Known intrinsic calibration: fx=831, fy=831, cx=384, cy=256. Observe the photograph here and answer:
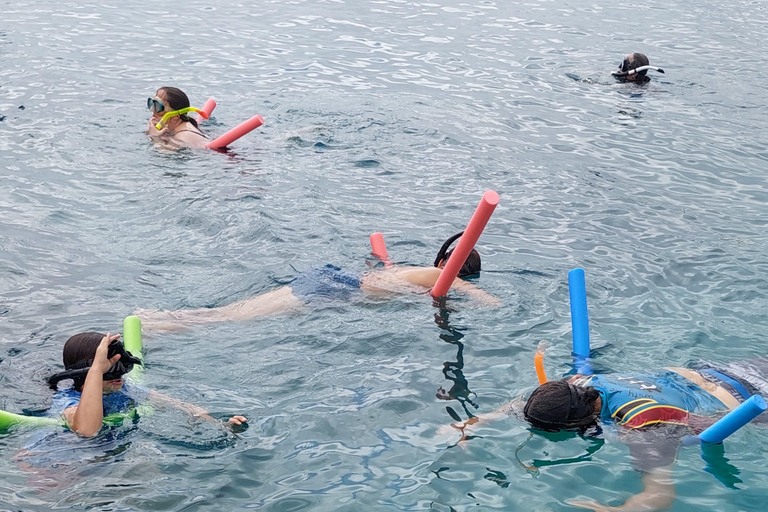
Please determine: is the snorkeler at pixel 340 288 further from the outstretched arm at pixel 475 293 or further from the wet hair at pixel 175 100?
the wet hair at pixel 175 100

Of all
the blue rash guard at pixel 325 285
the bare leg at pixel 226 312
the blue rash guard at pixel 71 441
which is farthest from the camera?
the blue rash guard at pixel 325 285

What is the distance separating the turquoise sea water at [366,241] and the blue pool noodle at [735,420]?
30 centimetres

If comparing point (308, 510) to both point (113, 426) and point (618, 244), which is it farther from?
point (618, 244)

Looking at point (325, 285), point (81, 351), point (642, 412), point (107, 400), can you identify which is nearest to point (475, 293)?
point (325, 285)

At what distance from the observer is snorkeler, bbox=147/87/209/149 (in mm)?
10586

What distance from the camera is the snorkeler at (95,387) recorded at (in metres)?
4.95

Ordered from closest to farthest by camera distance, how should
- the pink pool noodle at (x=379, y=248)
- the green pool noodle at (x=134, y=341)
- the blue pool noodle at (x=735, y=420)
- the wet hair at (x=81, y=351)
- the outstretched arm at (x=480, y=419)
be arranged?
1. the blue pool noodle at (x=735, y=420)
2. the wet hair at (x=81, y=351)
3. the outstretched arm at (x=480, y=419)
4. the green pool noodle at (x=134, y=341)
5. the pink pool noodle at (x=379, y=248)

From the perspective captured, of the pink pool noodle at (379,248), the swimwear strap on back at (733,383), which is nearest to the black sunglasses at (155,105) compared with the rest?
the pink pool noodle at (379,248)

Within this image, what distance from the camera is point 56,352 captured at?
616 cm

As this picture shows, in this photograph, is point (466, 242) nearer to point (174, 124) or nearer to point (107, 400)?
point (107, 400)

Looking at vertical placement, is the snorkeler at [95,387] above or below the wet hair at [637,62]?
below

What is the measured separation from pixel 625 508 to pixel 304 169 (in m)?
6.56

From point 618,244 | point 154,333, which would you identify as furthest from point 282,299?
point 618,244

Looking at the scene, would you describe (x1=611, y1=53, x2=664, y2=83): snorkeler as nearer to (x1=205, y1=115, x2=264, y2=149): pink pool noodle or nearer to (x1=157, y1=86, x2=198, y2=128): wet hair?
(x1=205, y1=115, x2=264, y2=149): pink pool noodle
